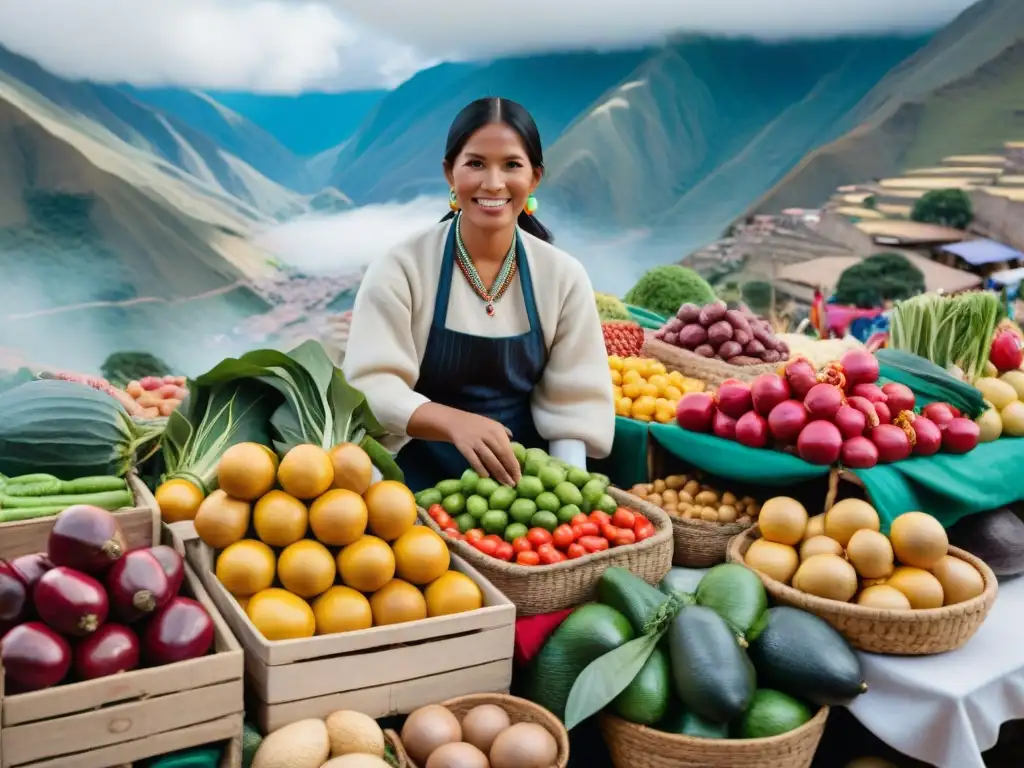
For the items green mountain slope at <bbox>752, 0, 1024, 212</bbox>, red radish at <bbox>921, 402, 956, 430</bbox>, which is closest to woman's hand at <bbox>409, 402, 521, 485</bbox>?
red radish at <bbox>921, 402, 956, 430</bbox>

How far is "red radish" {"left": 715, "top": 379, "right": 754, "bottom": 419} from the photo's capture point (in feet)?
9.00

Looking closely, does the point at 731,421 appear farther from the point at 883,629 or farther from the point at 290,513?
the point at 290,513

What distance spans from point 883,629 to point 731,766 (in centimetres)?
53

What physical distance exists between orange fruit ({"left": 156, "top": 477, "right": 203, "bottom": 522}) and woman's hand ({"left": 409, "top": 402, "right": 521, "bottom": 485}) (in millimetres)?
657

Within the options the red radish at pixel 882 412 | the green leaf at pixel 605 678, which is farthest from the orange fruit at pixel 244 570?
the red radish at pixel 882 412

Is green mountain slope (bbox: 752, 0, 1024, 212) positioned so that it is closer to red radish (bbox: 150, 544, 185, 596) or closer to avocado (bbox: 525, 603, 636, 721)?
avocado (bbox: 525, 603, 636, 721)

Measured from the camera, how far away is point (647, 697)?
1.93m

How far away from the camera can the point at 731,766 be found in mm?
1886

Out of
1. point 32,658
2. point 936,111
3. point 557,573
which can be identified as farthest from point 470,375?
point 936,111

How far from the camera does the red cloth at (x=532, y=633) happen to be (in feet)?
6.89

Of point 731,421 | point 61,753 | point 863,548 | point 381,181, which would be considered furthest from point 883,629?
point 381,181

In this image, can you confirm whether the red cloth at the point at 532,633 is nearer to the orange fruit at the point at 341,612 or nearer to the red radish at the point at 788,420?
the orange fruit at the point at 341,612

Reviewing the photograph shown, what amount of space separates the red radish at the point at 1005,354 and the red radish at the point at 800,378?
2.79 feet

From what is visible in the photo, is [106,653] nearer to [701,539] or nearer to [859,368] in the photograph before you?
[701,539]
